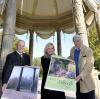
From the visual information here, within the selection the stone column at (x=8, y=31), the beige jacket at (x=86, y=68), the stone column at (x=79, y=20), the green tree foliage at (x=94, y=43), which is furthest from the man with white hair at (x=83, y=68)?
the green tree foliage at (x=94, y=43)

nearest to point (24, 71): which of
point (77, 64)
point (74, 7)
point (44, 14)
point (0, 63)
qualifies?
point (77, 64)

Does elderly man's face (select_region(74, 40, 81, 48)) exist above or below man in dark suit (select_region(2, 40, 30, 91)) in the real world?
above

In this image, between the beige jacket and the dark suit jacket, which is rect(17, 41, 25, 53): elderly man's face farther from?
the beige jacket

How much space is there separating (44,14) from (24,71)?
11763 mm

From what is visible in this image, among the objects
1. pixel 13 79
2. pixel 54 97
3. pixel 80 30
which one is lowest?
pixel 54 97

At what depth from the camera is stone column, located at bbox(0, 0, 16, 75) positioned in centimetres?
830

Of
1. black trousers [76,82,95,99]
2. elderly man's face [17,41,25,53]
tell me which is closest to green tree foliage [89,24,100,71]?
black trousers [76,82,95,99]

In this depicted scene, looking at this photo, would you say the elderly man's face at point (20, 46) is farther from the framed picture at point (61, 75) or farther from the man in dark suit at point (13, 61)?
the framed picture at point (61, 75)

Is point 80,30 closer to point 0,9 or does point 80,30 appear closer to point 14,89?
point 0,9

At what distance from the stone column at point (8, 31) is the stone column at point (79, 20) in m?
2.01

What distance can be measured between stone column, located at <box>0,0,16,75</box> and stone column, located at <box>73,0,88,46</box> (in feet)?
6.58

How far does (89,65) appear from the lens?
504cm

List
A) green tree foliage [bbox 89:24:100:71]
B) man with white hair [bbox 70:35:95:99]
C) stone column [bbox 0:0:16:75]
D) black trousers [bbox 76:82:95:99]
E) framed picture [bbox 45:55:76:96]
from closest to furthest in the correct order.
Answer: framed picture [bbox 45:55:76:96] < man with white hair [bbox 70:35:95:99] < black trousers [bbox 76:82:95:99] < stone column [bbox 0:0:16:75] < green tree foliage [bbox 89:24:100:71]

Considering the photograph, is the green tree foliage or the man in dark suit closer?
the man in dark suit
